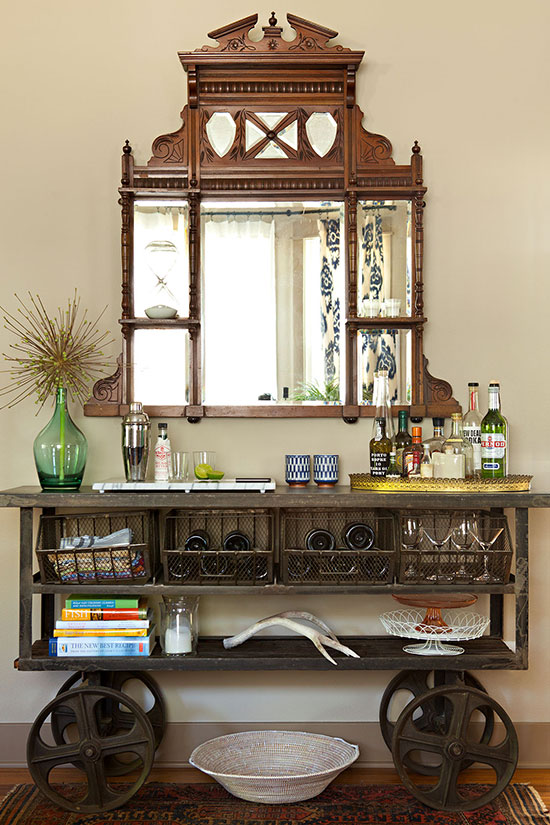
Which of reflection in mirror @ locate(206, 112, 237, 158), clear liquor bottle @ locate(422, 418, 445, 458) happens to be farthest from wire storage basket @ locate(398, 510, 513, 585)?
reflection in mirror @ locate(206, 112, 237, 158)

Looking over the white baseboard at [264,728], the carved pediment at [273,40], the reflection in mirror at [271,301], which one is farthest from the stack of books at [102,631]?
the carved pediment at [273,40]

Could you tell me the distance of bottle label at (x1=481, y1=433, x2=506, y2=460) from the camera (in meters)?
2.85

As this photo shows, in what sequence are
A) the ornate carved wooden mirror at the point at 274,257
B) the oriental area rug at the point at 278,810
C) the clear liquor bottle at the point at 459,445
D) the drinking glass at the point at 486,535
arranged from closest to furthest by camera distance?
1. the oriental area rug at the point at 278,810
2. the drinking glass at the point at 486,535
3. the clear liquor bottle at the point at 459,445
4. the ornate carved wooden mirror at the point at 274,257

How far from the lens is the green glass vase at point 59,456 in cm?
281

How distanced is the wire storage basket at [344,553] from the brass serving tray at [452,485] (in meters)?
0.11

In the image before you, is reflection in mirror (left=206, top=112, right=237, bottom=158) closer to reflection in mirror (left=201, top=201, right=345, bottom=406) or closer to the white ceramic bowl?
reflection in mirror (left=201, top=201, right=345, bottom=406)

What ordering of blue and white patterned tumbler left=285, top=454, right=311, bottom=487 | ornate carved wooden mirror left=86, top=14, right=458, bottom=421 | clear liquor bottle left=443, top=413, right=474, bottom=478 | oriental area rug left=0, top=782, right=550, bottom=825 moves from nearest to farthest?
oriental area rug left=0, top=782, right=550, bottom=825, clear liquor bottle left=443, top=413, right=474, bottom=478, blue and white patterned tumbler left=285, top=454, right=311, bottom=487, ornate carved wooden mirror left=86, top=14, right=458, bottom=421

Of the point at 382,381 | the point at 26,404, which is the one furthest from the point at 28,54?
the point at 382,381

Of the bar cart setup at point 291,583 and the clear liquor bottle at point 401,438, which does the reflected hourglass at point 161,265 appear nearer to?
the bar cart setup at point 291,583

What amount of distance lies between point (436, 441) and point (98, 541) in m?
1.22

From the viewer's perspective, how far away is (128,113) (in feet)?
10.2

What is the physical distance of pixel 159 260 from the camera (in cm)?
307

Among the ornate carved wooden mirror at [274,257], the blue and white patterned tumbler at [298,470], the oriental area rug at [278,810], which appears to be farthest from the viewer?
the ornate carved wooden mirror at [274,257]

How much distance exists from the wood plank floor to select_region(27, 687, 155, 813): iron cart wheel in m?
0.27
